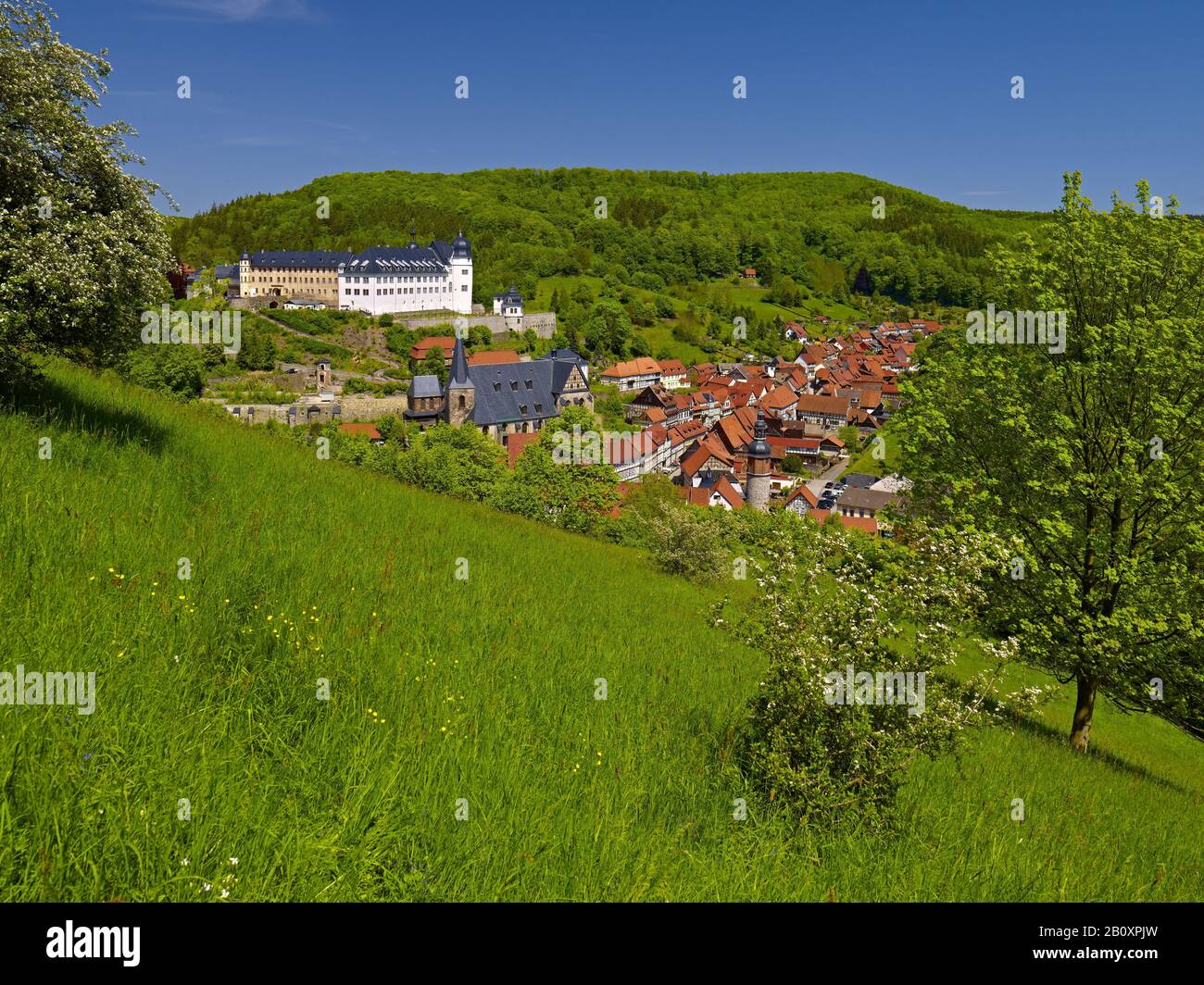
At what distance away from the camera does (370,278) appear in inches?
Result: 6009

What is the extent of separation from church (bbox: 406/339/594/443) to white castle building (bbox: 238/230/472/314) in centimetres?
5649

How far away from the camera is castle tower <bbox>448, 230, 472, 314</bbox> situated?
15975 centimetres

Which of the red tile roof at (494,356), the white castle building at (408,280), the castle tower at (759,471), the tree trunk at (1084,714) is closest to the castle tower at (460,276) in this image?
the white castle building at (408,280)

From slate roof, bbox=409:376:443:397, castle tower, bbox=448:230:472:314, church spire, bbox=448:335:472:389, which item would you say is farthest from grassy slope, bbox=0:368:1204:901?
castle tower, bbox=448:230:472:314

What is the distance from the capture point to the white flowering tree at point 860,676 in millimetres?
6219

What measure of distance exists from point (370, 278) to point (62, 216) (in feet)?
509

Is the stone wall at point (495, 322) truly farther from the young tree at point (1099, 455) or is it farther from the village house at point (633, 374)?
the young tree at point (1099, 455)

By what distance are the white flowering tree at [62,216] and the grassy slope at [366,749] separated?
1.55 metres

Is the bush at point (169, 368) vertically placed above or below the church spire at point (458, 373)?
below

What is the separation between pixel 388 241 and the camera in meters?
192

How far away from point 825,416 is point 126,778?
460ft

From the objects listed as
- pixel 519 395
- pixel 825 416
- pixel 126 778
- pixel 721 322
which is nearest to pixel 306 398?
pixel 519 395
